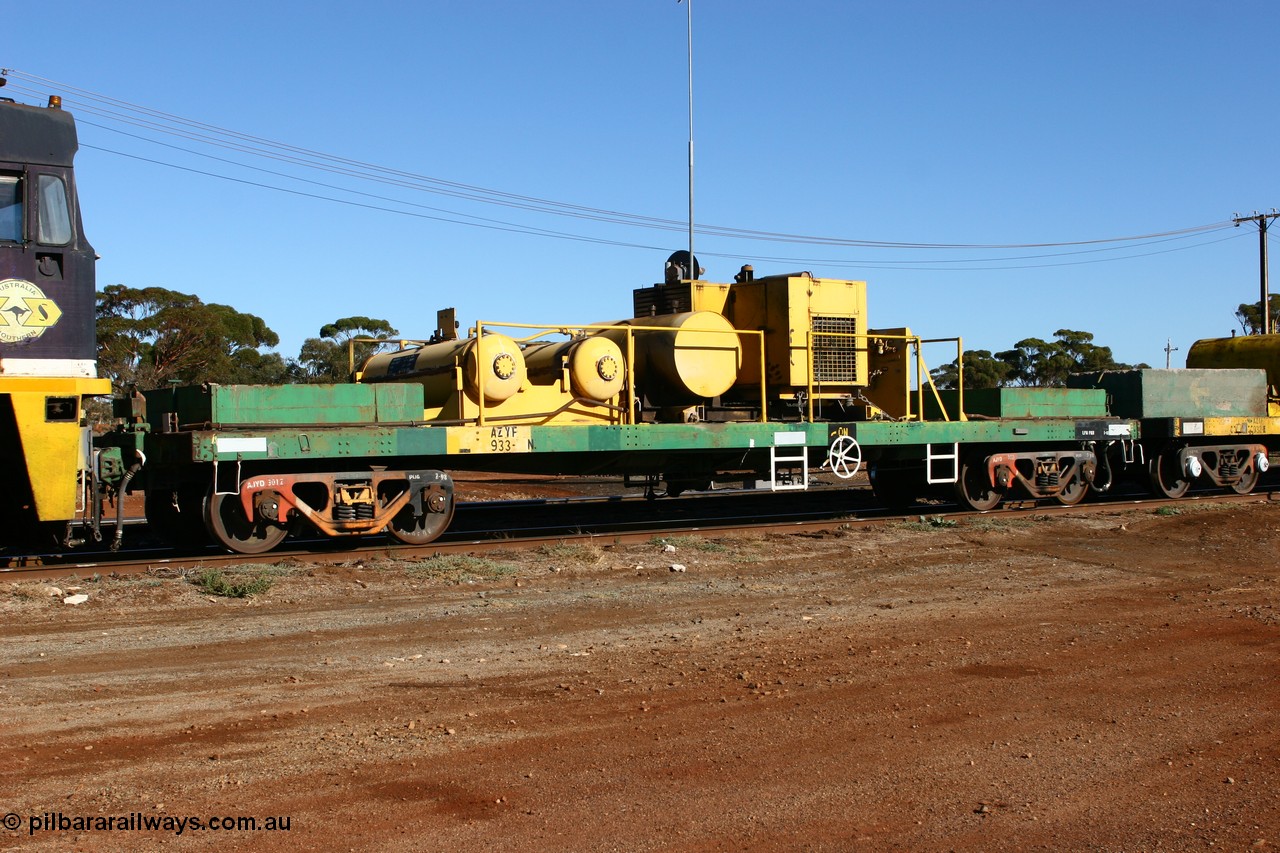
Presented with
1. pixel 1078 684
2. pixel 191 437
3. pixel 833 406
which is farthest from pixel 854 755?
pixel 833 406

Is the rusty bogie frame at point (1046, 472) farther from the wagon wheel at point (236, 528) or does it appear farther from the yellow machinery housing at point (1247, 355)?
the wagon wheel at point (236, 528)

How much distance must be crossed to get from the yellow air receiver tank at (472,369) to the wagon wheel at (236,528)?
2261 millimetres

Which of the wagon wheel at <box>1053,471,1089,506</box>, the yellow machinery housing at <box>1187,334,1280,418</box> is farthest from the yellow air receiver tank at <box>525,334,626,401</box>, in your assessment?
the yellow machinery housing at <box>1187,334,1280,418</box>

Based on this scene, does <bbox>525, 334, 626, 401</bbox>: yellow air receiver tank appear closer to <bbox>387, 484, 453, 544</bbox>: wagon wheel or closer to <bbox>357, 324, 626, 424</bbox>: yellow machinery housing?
<bbox>357, 324, 626, 424</bbox>: yellow machinery housing

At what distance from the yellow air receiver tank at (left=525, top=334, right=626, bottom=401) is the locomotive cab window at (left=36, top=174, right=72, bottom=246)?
5603 mm

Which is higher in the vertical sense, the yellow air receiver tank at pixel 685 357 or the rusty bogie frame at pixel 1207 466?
the yellow air receiver tank at pixel 685 357

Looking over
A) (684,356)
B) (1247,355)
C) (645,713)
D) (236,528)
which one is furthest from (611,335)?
(1247,355)

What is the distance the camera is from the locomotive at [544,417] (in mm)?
10188

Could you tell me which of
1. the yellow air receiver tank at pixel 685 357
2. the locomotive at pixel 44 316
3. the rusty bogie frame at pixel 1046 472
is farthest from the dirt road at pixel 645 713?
the rusty bogie frame at pixel 1046 472

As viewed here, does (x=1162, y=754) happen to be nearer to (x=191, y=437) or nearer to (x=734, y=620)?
(x=734, y=620)

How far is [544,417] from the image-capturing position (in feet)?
44.9

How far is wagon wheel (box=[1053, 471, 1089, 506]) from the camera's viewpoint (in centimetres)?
1773

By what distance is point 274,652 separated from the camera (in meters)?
7.58

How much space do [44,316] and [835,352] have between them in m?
9.67
